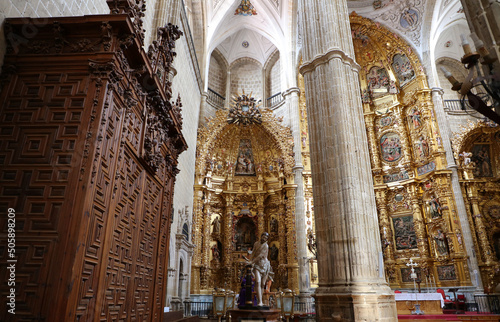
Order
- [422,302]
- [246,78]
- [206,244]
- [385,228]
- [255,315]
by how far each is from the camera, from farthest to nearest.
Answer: [246,78] → [385,228] → [206,244] → [422,302] → [255,315]

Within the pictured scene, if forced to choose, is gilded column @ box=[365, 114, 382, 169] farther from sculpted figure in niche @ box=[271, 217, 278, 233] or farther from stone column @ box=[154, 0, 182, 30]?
stone column @ box=[154, 0, 182, 30]

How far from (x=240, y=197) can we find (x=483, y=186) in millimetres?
11896

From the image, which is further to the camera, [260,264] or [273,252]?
[273,252]

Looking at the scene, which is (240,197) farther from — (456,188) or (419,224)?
(456,188)

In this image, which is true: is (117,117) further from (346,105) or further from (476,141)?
(476,141)

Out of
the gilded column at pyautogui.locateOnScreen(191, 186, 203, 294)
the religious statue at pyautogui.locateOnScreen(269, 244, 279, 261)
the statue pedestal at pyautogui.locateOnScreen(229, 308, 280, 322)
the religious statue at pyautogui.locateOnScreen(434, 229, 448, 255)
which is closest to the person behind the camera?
the statue pedestal at pyautogui.locateOnScreen(229, 308, 280, 322)

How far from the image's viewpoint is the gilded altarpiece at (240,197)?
51.6 ft

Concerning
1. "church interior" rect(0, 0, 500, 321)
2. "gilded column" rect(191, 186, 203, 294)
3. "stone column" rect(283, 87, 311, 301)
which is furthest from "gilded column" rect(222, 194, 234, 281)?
"stone column" rect(283, 87, 311, 301)

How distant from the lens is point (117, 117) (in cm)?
361

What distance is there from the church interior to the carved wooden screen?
0.06 feet

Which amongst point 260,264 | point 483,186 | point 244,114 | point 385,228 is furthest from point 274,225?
point 483,186

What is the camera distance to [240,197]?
17781 mm

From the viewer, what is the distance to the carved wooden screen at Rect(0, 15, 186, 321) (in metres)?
2.62

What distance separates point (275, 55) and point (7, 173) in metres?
19.4
